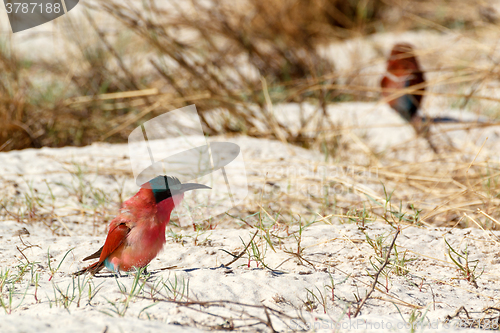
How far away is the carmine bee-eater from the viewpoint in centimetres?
112

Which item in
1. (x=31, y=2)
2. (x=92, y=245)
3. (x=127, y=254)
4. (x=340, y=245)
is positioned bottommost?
(x=340, y=245)

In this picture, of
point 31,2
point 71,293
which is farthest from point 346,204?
point 31,2

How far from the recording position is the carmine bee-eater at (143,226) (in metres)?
1.12

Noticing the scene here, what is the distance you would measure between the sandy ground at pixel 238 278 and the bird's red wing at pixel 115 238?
3.3 inches

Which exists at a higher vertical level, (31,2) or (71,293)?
(31,2)

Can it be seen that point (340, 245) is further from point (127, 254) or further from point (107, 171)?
point (107, 171)

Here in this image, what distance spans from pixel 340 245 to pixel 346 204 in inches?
20.7

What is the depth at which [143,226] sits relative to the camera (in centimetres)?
113

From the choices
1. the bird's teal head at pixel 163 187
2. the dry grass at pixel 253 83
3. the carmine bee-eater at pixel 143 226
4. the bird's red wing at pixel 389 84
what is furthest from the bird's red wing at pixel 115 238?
the bird's red wing at pixel 389 84

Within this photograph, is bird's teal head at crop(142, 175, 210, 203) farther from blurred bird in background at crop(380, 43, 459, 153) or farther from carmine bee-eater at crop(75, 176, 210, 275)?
blurred bird in background at crop(380, 43, 459, 153)

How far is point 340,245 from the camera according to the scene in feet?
4.58

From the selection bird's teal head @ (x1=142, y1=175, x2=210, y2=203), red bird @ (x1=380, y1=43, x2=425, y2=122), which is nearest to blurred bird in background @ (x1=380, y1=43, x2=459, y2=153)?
red bird @ (x1=380, y1=43, x2=425, y2=122)

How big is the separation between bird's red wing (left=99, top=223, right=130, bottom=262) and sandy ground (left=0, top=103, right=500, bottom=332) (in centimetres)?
8

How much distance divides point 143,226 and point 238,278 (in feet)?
0.94
